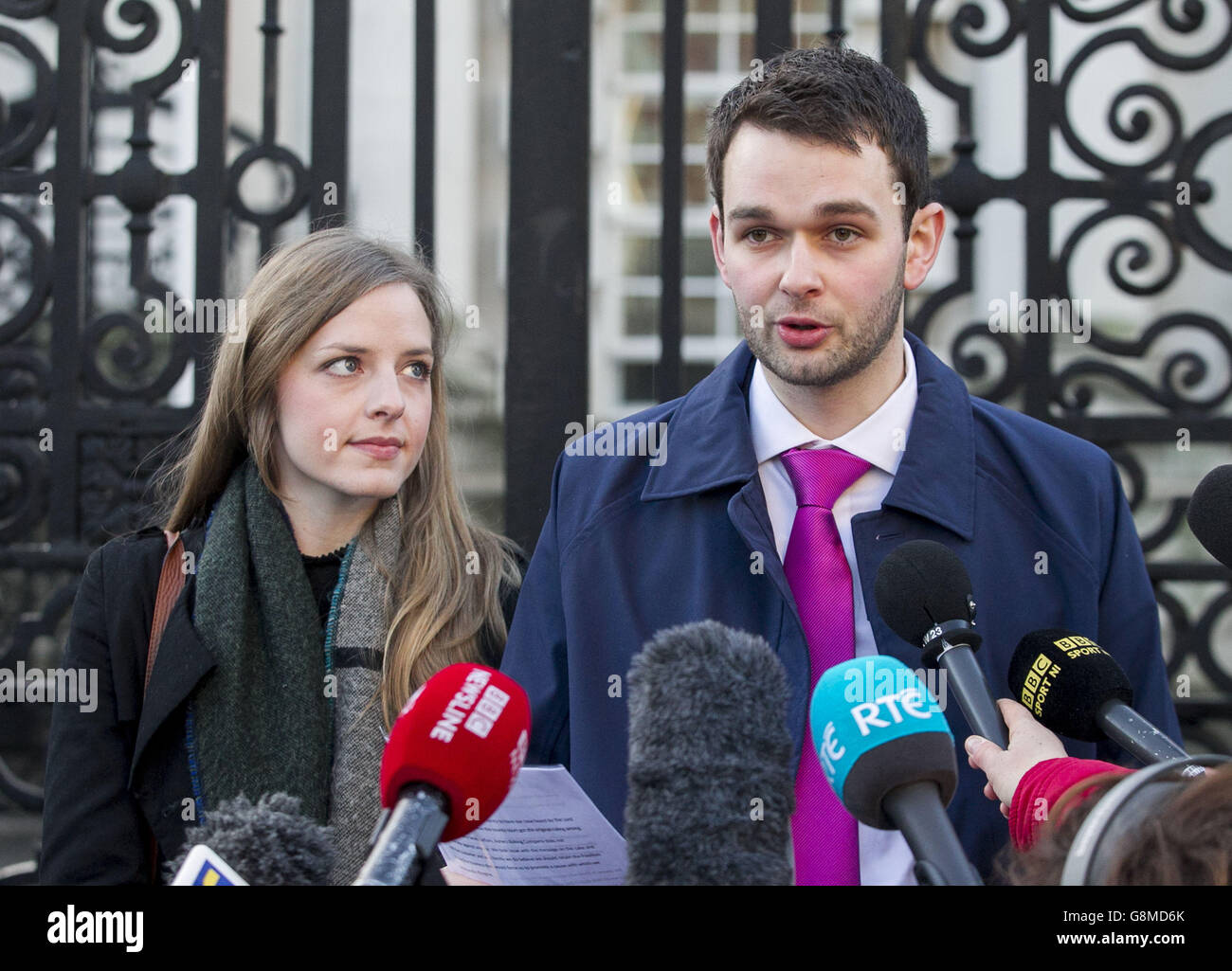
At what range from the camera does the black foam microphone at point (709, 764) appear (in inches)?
46.6

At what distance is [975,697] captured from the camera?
1.49 metres

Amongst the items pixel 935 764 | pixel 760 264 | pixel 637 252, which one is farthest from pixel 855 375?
pixel 637 252

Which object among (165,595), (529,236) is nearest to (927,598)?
(165,595)

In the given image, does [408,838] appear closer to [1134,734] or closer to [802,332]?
[1134,734]

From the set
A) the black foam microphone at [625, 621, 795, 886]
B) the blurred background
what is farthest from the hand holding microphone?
the blurred background

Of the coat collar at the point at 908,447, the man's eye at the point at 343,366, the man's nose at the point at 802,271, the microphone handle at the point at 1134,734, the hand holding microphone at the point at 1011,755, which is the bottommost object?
the hand holding microphone at the point at 1011,755

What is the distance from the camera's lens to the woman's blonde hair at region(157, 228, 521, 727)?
2584 millimetres

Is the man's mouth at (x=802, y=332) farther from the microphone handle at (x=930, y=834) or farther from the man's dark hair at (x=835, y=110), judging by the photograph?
the microphone handle at (x=930, y=834)

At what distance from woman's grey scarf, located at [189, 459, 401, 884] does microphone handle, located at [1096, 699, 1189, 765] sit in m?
1.39

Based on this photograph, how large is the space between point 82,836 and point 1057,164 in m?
3.56

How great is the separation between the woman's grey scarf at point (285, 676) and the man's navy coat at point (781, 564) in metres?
0.33

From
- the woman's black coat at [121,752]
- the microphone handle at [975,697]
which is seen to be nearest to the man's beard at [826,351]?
the microphone handle at [975,697]

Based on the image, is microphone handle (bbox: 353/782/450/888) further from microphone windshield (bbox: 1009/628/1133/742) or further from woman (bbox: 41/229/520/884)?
woman (bbox: 41/229/520/884)

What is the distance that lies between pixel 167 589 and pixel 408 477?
21.3 inches
